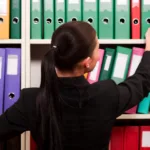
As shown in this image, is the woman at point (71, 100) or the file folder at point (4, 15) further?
the file folder at point (4, 15)

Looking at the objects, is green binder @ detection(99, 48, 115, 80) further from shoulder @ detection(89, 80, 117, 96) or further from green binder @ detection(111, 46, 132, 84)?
shoulder @ detection(89, 80, 117, 96)

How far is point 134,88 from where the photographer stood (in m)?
1.13

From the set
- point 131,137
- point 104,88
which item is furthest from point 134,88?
point 131,137

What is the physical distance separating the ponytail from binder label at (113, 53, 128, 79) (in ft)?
1.53

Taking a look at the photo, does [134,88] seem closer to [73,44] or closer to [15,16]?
[73,44]

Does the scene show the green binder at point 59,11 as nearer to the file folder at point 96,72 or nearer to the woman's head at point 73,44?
the file folder at point 96,72

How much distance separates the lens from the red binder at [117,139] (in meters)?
1.46

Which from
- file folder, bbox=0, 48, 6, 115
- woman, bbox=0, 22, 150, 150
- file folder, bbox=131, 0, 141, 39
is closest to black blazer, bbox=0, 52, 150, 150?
woman, bbox=0, 22, 150, 150

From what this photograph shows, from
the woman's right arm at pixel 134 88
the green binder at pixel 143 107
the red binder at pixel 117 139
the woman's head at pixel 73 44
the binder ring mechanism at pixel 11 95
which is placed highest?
the woman's head at pixel 73 44

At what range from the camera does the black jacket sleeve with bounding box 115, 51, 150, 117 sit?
1.09 metres

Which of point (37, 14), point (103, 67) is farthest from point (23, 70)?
point (103, 67)

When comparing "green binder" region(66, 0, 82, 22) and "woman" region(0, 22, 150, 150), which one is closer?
"woman" region(0, 22, 150, 150)

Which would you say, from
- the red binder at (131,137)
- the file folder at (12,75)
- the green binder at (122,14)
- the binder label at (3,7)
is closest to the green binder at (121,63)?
the green binder at (122,14)

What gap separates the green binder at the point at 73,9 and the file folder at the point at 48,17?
76 mm
